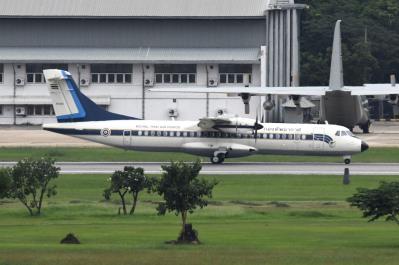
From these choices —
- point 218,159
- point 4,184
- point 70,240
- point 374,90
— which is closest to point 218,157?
point 218,159

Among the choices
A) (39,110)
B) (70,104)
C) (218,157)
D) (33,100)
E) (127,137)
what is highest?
(33,100)

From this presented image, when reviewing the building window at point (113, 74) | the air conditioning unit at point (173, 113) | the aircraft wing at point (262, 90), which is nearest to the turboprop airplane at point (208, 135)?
the aircraft wing at point (262, 90)

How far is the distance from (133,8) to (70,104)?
137 ft

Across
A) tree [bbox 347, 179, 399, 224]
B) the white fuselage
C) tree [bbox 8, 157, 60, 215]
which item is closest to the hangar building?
the white fuselage

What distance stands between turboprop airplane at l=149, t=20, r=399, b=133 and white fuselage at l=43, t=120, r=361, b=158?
12.5 meters

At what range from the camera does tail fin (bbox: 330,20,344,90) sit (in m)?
79.1

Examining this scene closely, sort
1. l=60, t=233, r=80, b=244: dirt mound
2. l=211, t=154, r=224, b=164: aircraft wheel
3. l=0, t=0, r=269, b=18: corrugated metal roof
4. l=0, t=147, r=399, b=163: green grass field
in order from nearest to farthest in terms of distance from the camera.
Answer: l=60, t=233, r=80, b=244: dirt mound < l=211, t=154, r=224, b=164: aircraft wheel < l=0, t=147, r=399, b=163: green grass field < l=0, t=0, r=269, b=18: corrugated metal roof

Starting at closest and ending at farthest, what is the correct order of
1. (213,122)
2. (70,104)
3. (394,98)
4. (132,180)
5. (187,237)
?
(187,237), (132,180), (213,122), (70,104), (394,98)

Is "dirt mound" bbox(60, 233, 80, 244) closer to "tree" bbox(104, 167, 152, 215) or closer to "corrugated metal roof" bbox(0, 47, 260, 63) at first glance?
"tree" bbox(104, 167, 152, 215)

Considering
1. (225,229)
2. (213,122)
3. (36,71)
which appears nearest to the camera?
(225,229)

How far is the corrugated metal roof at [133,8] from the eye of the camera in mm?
104625

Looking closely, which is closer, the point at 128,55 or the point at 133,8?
the point at 128,55

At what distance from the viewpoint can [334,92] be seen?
8119 cm

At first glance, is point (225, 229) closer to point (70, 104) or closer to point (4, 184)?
point (4, 184)
